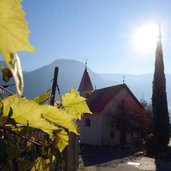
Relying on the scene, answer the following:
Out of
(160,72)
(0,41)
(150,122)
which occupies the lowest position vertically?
(0,41)

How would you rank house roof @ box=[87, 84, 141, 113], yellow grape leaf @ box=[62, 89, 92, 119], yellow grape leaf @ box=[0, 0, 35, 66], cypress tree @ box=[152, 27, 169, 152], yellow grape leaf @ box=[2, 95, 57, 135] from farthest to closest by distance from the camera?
house roof @ box=[87, 84, 141, 113], cypress tree @ box=[152, 27, 169, 152], yellow grape leaf @ box=[62, 89, 92, 119], yellow grape leaf @ box=[2, 95, 57, 135], yellow grape leaf @ box=[0, 0, 35, 66]

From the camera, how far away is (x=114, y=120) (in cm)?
2709

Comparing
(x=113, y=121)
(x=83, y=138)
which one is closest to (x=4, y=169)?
(x=113, y=121)

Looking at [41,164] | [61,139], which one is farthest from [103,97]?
[61,139]

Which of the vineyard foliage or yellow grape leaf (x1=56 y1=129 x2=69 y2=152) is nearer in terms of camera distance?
the vineyard foliage

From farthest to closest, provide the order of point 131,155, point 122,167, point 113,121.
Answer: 1. point 113,121
2. point 131,155
3. point 122,167

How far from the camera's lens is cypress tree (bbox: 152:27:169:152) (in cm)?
2214

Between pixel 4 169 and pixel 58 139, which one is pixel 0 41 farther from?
pixel 58 139

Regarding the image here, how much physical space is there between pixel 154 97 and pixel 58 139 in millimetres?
22525

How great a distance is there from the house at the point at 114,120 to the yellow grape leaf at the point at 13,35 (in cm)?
2642

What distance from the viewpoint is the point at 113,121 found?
27.2 metres

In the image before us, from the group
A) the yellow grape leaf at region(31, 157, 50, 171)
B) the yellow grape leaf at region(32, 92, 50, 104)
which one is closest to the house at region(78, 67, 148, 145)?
the yellow grape leaf at region(31, 157, 50, 171)

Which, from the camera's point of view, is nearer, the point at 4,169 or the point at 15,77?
the point at 15,77

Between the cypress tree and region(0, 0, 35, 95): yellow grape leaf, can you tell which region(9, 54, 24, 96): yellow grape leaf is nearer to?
region(0, 0, 35, 95): yellow grape leaf
